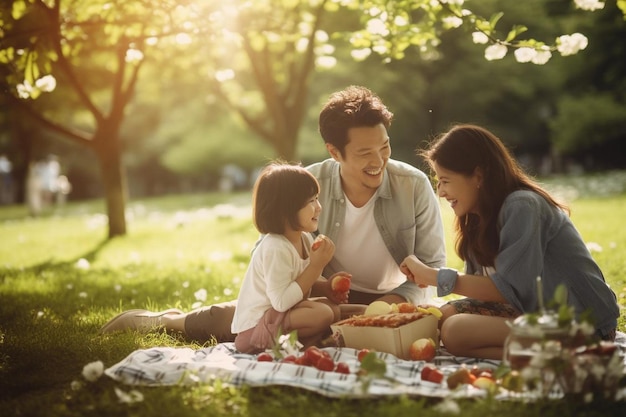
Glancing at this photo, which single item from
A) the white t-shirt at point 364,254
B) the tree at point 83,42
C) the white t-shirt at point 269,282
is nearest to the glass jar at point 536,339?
the white t-shirt at point 269,282

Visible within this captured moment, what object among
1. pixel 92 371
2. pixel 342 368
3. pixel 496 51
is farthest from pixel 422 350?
pixel 496 51

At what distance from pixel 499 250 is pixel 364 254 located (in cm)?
141

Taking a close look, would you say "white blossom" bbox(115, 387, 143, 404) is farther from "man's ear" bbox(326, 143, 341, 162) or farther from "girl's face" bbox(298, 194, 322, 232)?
"man's ear" bbox(326, 143, 341, 162)

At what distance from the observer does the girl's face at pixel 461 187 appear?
4418mm

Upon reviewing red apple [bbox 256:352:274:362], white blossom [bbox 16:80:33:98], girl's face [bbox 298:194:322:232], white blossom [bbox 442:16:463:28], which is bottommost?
red apple [bbox 256:352:274:362]

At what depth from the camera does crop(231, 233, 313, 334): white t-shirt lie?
4562 mm

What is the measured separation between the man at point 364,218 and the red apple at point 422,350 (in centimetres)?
81

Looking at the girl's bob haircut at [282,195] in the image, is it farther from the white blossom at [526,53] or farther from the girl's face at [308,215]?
the white blossom at [526,53]

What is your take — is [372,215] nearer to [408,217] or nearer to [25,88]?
[408,217]

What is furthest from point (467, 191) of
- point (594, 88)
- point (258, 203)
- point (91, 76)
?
point (594, 88)

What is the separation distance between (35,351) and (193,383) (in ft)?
4.78

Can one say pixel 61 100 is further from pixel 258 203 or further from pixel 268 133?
pixel 258 203

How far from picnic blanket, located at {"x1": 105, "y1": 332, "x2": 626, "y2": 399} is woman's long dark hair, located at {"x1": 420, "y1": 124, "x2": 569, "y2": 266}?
28.4 inches

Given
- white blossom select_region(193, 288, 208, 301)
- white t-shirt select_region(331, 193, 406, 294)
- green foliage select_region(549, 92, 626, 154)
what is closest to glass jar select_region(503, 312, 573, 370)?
white t-shirt select_region(331, 193, 406, 294)
